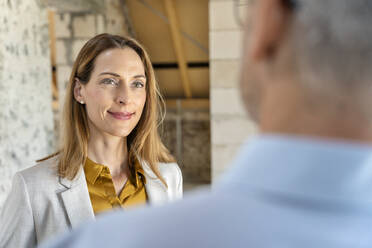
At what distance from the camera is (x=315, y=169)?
354mm

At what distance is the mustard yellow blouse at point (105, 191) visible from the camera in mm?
1442

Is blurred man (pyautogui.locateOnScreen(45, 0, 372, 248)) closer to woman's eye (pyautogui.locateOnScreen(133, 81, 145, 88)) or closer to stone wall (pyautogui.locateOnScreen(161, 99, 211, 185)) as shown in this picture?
woman's eye (pyautogui.locateOnScreen(133, 81, 145, 88))

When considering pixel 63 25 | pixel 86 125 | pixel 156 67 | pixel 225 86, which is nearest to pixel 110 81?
pixel 86 125

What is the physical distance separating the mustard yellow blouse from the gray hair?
1173mm

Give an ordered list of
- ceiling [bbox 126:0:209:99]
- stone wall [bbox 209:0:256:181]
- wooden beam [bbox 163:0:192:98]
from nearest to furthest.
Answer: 1. stone wall [bbox 209:0:256:181]
2. wooden beam [bbox 163:0:192:98]
3. ceiling [bbox 126:0:209:99]

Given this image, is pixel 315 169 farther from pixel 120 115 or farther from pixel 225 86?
pixel 225 86

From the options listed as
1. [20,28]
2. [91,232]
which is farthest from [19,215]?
[20,28]

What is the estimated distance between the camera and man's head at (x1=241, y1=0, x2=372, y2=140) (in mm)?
371

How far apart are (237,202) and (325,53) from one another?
0.51 ft

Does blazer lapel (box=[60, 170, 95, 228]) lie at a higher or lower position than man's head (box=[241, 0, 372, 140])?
lower

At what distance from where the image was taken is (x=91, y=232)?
0.39 meters

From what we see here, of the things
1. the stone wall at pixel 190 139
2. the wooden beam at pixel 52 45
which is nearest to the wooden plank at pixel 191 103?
the stone wall at pixel 190 139

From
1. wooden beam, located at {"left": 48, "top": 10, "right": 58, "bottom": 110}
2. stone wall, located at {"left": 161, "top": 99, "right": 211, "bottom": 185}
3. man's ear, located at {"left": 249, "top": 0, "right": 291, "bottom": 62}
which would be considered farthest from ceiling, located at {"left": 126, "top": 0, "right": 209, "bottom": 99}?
man's ear, located at {"left": 249, "top": 0, "right": 291, "bottom": 62}

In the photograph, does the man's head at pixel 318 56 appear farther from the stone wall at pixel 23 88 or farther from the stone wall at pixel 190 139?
the stone wall at pixel 190 139
